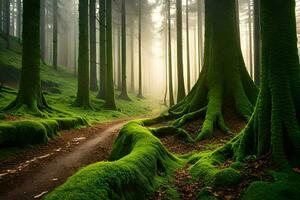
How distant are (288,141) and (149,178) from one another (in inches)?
112

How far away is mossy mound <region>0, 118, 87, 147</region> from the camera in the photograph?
29.0 feet

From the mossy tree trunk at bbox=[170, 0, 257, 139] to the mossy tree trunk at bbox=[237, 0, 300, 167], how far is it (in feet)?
15.6

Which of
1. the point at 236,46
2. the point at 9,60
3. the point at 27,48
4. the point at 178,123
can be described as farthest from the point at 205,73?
the point at 9,60

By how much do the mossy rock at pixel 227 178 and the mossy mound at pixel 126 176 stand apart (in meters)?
1.21

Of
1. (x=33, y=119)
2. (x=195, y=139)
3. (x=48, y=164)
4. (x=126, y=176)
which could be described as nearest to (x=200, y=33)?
(x=33, y=119)

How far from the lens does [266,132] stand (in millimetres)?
5930

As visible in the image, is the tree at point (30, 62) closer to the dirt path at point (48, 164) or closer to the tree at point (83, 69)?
the dirt path at point (48, 164)

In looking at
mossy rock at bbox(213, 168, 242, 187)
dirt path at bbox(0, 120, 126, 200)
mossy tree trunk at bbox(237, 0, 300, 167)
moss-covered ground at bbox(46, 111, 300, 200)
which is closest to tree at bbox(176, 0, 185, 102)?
dirt path at bbox(0, 120, 126, 200)

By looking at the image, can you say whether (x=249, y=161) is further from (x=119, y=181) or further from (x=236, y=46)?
(x=236, y=46)

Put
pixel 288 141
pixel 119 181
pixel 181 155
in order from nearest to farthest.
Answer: pixel 119 181 < pixel 288 141 < pixel 181 155

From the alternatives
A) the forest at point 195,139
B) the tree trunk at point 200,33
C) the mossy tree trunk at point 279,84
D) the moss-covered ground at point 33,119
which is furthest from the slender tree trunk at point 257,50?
the tree trunk at point 200,33

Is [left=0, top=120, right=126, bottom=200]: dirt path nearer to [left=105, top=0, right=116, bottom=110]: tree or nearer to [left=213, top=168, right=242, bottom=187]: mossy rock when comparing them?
[left=213, top=168, right=242, bottom=187]: mossy rock

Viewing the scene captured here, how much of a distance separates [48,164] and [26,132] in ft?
6.47

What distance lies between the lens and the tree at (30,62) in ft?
43.5
